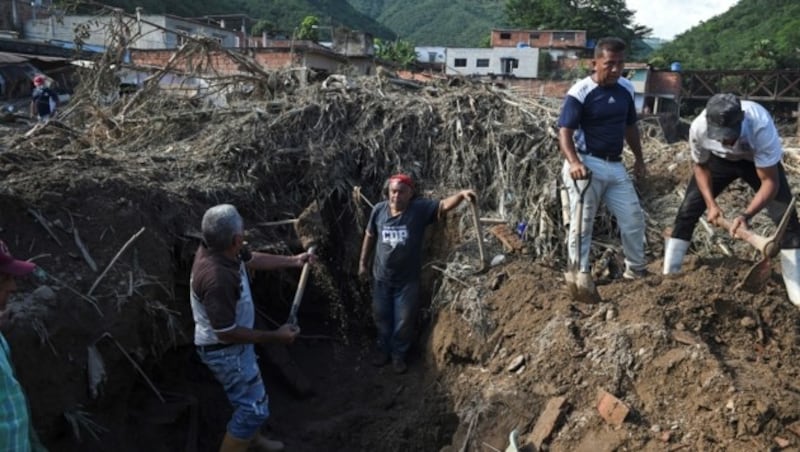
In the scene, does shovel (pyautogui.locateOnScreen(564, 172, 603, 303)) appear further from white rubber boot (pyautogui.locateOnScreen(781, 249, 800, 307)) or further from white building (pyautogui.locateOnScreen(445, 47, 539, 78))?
white building (pyautogui.locateOnScreen(445, 47, 539, 78))

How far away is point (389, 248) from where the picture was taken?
5102 mm

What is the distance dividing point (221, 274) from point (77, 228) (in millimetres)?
1537

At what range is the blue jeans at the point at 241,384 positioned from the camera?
12.2 feet

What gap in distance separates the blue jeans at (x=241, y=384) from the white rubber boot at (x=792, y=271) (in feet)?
11.8

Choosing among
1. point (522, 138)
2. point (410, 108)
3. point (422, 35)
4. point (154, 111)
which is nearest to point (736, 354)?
point (522, 138)

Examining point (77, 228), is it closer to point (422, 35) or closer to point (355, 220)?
point (355, 220)

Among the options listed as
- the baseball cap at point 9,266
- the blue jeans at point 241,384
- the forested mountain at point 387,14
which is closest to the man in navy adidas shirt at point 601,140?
the blue jeans at point 241,384

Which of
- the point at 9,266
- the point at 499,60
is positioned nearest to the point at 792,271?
the point at 9,266

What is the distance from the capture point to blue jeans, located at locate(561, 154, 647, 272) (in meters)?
4.56

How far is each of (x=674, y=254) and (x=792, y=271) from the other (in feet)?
2.46

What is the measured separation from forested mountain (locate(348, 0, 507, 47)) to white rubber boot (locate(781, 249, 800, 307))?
89052mm

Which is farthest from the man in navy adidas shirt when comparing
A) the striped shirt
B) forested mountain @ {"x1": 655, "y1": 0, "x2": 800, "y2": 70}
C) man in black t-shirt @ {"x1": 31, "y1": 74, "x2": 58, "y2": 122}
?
forested mountain @ {"x1": 655, "y1": 0, "x2": 800, "y2": 70}

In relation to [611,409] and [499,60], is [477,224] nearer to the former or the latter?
[611,409]

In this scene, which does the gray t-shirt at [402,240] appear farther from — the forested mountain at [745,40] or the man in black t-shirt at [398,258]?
the forested mountain at [745,40]
